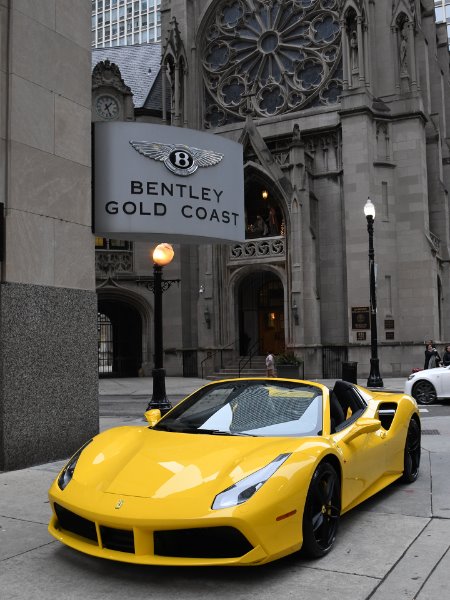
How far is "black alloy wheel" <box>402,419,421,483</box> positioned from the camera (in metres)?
6.65

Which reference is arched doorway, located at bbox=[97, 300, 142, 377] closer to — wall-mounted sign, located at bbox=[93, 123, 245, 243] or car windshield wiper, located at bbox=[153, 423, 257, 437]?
wall-mounted sign, located at bbox=[93, 123, 245, 243]

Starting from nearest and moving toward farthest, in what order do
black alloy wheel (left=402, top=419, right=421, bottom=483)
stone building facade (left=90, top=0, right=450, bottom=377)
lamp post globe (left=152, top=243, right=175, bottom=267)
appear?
black alloy wheel (left=402, top=419, right=421, bottom=483)
lamp post globe (left=152, top=243, right=175, bottom=267)
stone building facade (left=90, top=0, right=450, bottom=377)

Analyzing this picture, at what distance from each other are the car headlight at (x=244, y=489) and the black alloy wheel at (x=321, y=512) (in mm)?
337

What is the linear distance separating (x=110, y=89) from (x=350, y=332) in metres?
18.6

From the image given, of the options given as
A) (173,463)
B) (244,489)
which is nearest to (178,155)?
(173,463)

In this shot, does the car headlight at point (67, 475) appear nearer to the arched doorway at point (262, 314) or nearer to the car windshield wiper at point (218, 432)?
the car windshield wiper at point (218, 432)

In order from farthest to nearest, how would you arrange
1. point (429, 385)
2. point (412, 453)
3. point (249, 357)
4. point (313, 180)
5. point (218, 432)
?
point (249, 357) → point (313, 180) → point (429, 385) → point (412, 453) → point (218, 432)

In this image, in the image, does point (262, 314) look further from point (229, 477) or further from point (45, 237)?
point (229, 477)

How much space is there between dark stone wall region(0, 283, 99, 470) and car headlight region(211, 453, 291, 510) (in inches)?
174

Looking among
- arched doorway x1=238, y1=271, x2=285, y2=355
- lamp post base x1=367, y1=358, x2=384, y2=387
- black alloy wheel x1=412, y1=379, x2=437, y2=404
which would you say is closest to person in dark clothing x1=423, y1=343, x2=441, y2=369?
lamp post base x1=367, y1=358, x2=384, y2=387

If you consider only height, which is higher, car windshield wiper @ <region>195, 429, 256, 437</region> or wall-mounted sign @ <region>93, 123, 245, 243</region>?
wall-mounted sign @ <region>93, 123, 245, 243</region>

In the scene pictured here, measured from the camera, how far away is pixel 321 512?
14.7ft

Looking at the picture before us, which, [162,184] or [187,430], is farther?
[162,184]

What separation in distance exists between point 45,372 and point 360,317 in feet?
68.2
